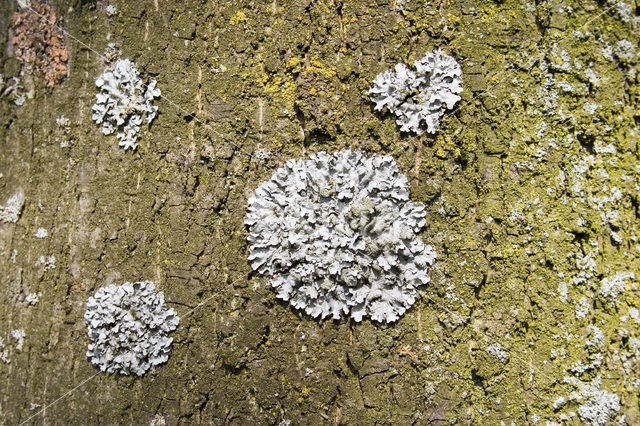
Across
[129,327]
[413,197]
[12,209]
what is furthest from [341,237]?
[12,209]

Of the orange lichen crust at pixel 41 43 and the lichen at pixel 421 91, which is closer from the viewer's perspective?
the lichen at pixel 421 91

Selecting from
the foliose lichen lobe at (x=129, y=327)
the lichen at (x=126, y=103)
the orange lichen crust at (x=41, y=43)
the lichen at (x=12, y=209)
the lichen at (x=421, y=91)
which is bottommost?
the foliose lichen lobe at (x=129, y=327)

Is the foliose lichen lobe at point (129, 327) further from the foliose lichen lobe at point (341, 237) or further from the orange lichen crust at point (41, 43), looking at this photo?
the orange lichen crust at point (41, 43)

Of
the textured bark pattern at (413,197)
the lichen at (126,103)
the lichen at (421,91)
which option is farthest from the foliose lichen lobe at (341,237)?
the lichen at (126,103)

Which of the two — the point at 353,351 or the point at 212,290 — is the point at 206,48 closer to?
the point at 212,290

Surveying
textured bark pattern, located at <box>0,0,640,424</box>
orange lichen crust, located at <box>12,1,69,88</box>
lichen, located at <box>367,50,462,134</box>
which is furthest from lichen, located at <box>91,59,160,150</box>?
lichen, located at <box>367,50,462,134</box>

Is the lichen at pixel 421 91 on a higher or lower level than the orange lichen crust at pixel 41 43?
lower

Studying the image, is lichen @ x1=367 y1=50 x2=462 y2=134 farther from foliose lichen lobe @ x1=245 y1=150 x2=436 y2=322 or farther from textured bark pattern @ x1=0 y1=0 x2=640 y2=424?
foliose lichen lobe @ x1=245 y1=150 x2=436 y2=322

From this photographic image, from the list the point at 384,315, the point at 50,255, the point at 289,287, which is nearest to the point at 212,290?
the point at 289,287
